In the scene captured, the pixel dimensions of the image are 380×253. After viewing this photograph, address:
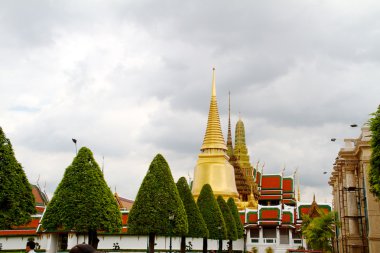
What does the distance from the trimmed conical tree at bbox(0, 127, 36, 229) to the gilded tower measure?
5061 cm

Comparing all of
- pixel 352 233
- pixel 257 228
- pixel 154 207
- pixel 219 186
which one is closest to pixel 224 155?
pixel 219 186

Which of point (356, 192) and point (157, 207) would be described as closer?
point (157, 207)

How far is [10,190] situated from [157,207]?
25.8 ft

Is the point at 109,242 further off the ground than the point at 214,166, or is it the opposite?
the point at 214,166

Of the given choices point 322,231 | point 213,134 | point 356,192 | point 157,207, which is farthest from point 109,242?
point 356,192

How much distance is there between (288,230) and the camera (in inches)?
2562

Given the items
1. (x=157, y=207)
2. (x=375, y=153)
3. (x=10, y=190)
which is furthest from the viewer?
(x=157, y=207)

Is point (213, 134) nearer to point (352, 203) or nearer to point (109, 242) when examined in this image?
point (109, 242)

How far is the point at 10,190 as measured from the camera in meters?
24.9

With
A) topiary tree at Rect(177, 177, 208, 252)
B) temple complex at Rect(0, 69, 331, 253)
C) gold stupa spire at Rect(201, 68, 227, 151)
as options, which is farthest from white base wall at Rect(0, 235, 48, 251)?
gold stupa spire at Rect(201, 68, 227, 151)

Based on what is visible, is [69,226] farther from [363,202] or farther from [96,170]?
[363,202]

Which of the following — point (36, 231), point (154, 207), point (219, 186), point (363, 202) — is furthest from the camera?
point (219, 186)

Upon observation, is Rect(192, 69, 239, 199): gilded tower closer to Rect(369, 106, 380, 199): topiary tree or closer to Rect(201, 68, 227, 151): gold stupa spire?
Rect(201, 68, 227, 151): gold stupa spire

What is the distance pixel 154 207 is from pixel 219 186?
1936 inches
